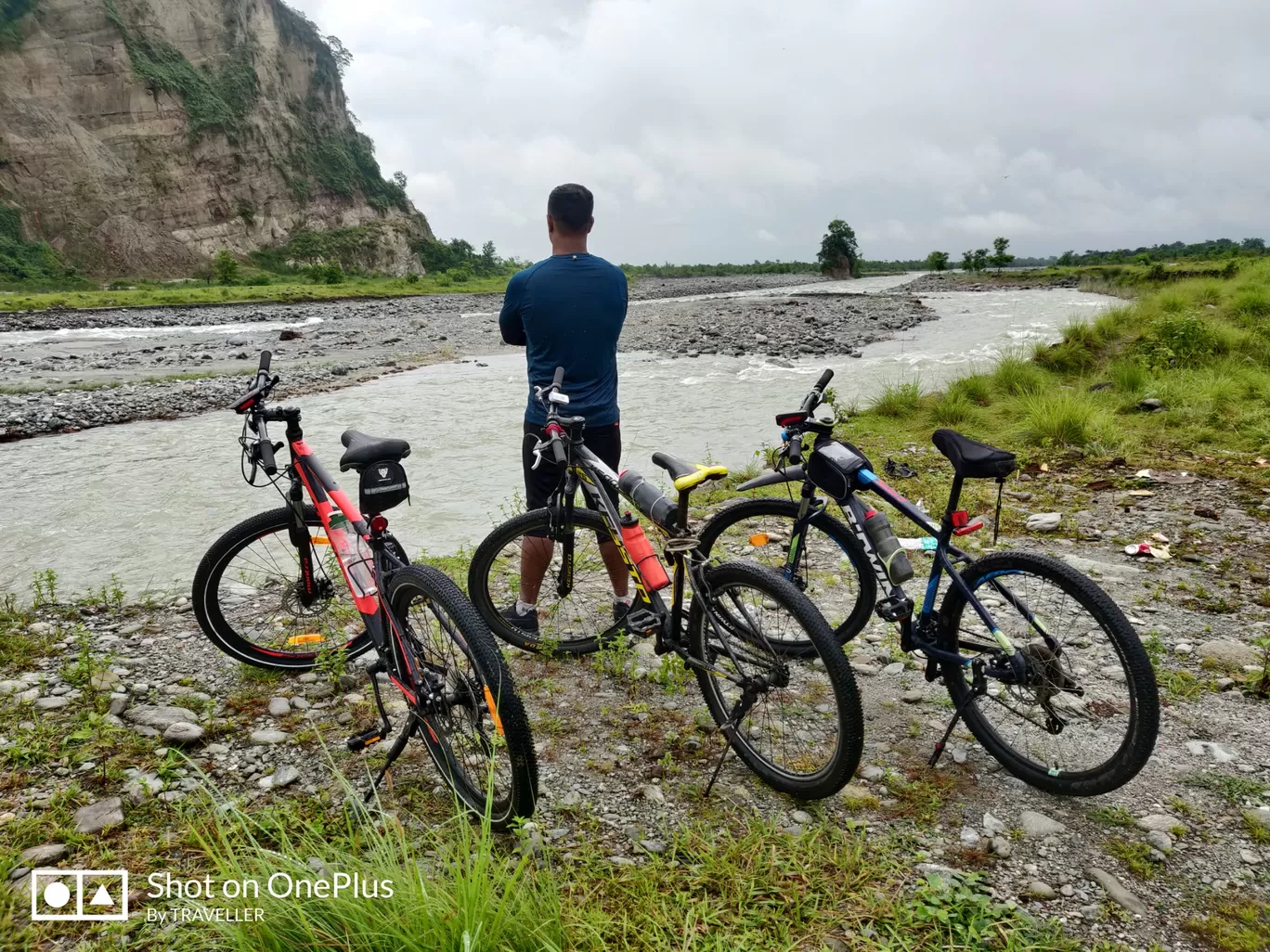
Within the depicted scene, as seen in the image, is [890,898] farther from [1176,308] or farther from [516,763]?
[1176,308]

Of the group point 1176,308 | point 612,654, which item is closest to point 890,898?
point 612,654

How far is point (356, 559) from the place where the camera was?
339cm

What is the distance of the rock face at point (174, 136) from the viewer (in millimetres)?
56250

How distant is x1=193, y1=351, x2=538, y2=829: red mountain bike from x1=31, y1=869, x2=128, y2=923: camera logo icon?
913 mm

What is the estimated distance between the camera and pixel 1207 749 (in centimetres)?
337

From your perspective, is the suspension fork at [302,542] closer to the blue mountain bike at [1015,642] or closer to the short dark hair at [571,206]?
the short dark hair at [571,206]

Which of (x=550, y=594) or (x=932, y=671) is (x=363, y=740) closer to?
(x=550, y=594)

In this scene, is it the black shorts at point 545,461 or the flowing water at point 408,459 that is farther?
the flowing water at point 408,459

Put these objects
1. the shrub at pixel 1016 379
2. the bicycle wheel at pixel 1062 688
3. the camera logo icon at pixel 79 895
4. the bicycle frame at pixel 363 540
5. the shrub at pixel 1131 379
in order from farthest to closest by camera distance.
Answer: the shrub at pixel 1016 379
the shrub at pixel 1131 379
the bicycle frame at pixel 363 540
the bicycle wheel at pixel 1062 688
the camera logo icon at pixel 79 895

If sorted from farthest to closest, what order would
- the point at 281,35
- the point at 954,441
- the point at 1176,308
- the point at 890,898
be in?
1. the point at 281,35
2. the point at 1176,308
3. the point at 954,441
4. the point at 890,898

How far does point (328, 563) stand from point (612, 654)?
80.0 inches

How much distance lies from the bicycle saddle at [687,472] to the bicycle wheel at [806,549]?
0.59 metres

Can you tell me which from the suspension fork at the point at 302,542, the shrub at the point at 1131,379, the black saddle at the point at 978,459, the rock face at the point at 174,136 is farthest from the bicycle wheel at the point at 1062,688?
the rock face at the point at 174,136

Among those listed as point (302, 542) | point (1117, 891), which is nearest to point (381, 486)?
point (302, 542)
